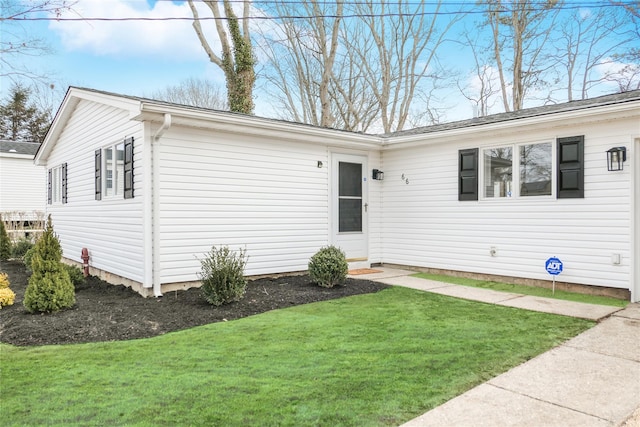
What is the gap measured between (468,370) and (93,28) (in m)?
8.05

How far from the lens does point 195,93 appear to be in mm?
22859

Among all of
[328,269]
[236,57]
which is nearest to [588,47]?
[236,57]

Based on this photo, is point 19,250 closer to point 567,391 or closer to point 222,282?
point 222,282

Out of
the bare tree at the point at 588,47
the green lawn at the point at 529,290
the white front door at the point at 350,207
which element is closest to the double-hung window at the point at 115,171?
the white front door at the point at 350,207

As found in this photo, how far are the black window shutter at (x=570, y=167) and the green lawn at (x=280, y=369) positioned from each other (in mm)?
2274

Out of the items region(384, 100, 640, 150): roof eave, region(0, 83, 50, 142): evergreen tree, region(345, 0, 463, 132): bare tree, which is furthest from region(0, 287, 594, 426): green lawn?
region(0, 83, 50, 142): evergreen tree

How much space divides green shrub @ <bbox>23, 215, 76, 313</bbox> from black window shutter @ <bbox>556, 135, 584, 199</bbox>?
685 cm

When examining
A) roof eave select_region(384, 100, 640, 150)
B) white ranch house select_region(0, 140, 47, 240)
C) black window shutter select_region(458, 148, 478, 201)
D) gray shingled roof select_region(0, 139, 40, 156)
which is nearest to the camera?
roof eave select_region(384, 100, 640, 150)

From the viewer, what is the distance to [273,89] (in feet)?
64.2

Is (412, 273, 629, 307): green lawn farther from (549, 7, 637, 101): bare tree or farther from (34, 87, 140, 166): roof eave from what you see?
(549, 7, 637, 101): bare tree

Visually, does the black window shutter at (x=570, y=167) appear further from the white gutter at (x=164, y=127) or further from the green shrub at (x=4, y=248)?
the green shrub at (x=4, y=248)

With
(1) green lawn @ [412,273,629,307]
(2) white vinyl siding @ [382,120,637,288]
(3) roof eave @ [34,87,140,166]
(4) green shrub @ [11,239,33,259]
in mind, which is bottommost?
(1) green lawn @ [412,273,629,307]

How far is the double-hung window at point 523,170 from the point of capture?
613 cm

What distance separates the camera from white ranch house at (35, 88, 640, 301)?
589cm
